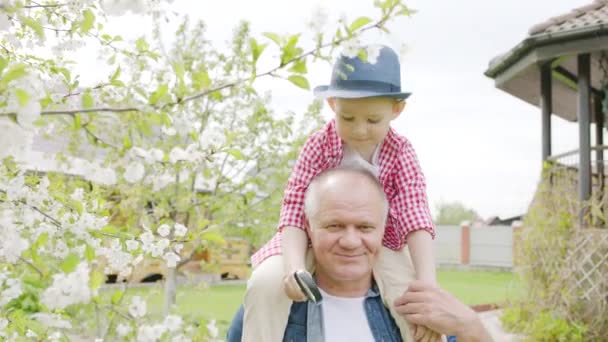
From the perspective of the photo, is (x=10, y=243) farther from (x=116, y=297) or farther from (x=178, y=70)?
(x=178, y=70)

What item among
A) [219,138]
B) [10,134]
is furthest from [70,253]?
[10,134]

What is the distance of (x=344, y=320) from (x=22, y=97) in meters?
1.36

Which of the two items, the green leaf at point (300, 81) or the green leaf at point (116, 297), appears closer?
the green leaf at point (300, 81)

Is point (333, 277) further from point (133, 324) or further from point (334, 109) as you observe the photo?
point (133, 324)

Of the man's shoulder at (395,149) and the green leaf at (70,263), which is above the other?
the man's shoulder at (395,149)

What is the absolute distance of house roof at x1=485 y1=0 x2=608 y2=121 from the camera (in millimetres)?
7230

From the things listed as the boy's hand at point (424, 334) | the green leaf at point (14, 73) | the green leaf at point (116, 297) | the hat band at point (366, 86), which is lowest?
the boy's hand at point (424, 334)

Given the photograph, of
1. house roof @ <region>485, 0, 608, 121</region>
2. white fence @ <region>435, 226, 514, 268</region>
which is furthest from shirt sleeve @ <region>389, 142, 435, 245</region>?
white fence @ <region>435, 226, 514, 268</region>

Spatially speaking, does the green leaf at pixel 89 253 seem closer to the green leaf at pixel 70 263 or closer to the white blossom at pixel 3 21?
the green leaf at pixel 70 263

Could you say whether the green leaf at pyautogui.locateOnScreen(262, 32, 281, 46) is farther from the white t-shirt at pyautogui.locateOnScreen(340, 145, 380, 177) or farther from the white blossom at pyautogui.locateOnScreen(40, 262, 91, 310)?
the white t-shirt at pyautogui.locateOnScreen(340, 145, 380, 177)

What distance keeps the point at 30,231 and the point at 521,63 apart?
716 cm

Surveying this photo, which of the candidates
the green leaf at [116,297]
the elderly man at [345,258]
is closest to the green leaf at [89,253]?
the green leaf at [116,297]

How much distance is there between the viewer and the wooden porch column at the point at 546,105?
8562mm

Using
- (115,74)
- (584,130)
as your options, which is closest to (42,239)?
(115,74)
